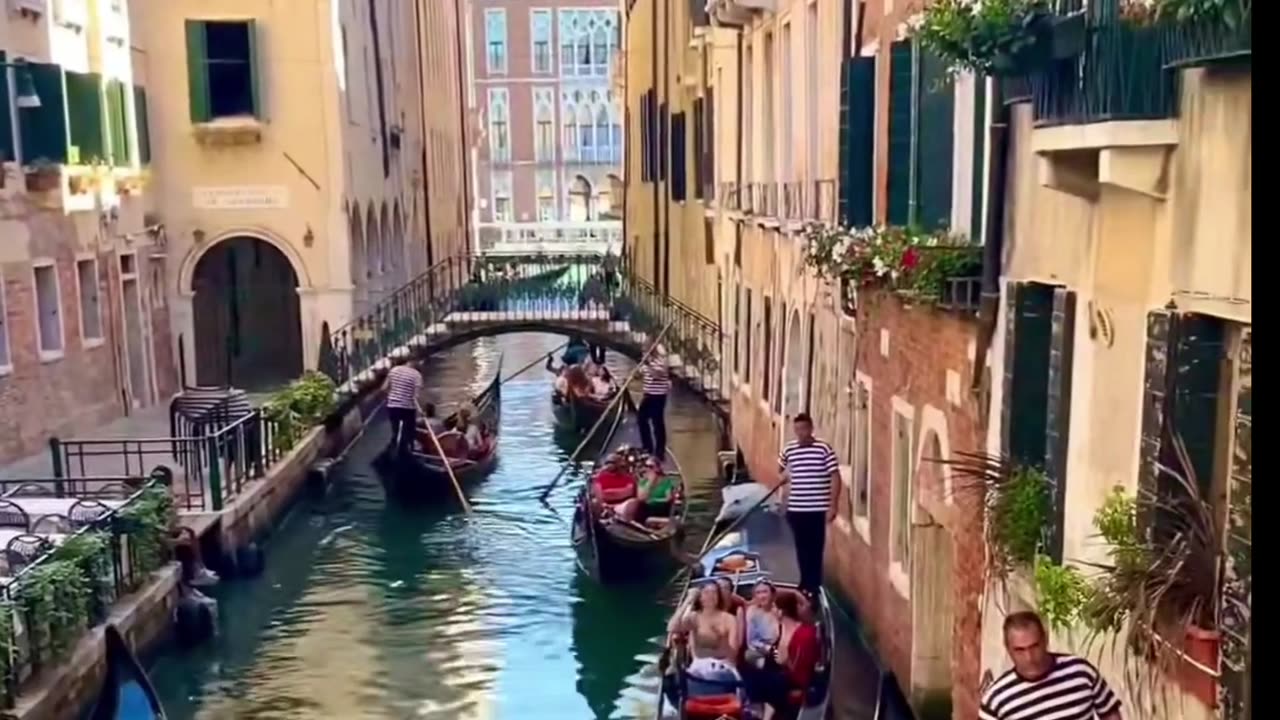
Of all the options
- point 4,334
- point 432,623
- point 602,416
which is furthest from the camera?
point 602,416

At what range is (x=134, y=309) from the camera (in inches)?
505

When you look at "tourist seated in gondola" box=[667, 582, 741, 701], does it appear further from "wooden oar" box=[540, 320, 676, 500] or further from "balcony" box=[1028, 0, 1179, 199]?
"wooden oar" box=[540, 320, 676, 500]

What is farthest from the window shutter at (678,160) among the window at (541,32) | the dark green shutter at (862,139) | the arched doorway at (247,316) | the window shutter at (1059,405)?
the window at (541,32)

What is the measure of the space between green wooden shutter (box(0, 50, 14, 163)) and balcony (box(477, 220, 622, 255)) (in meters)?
25.7

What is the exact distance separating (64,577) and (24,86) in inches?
200

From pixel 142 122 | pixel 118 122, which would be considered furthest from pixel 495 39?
pixel 118 122

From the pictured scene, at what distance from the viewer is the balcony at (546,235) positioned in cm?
3600

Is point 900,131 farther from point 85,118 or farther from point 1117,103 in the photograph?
point 85,118

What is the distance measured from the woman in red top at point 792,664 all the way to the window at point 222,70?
992cm

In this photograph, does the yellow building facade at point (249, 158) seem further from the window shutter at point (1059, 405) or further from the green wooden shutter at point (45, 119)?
the window shutter at point (1059, 405)

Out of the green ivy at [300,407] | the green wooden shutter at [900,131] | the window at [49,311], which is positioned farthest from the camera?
the green ivy at [300,407]

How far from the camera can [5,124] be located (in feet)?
32.1

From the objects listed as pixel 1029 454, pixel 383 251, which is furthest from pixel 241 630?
pixel 383 251

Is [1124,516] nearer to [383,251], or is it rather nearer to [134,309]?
[134,309]
